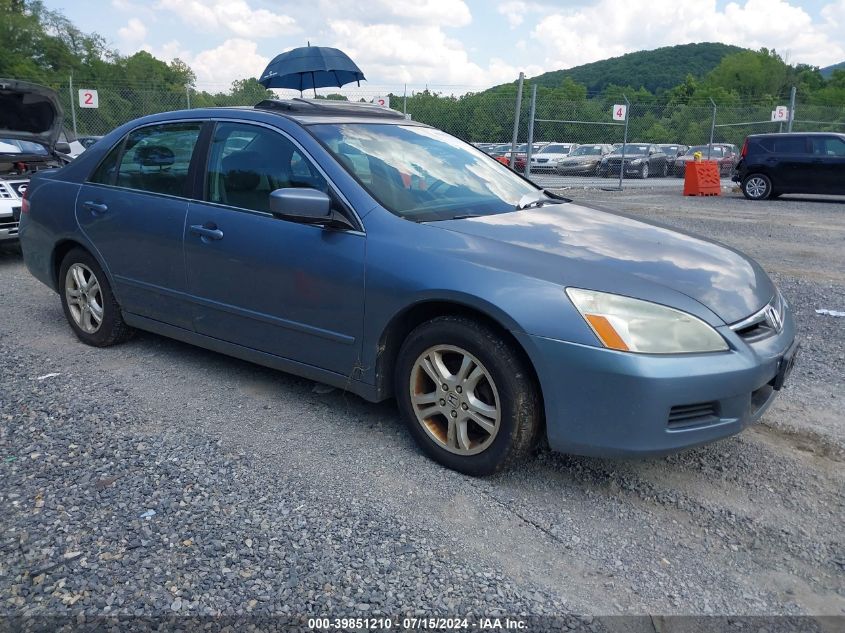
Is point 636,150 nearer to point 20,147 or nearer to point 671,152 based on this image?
point 671,152

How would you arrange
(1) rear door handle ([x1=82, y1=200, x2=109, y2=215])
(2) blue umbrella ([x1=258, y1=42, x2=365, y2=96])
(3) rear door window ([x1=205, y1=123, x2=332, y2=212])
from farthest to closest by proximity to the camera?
1. (2) blue umbrella ([x1=258, y1=42, x2=365, y2=96])
2. (1) rear door handle ([x1=82, y1=200, x2=109, y2=215])
3. (3) rear door window ([x1=205, y1=123, x2=332, y2=212])

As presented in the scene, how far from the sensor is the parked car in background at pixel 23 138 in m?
7.61

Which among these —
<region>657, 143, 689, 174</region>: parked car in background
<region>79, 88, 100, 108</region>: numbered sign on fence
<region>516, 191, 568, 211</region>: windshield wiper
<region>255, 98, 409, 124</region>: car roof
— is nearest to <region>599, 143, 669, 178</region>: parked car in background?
<region>657, 143, 689, 174</region>: parked car in background

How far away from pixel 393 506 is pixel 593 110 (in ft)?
65.7

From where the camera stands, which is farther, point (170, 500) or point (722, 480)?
point (722, 480)

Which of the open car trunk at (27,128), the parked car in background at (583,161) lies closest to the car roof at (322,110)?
the open car trunk at (27,128)

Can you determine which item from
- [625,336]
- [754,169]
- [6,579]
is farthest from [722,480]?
[754,169]

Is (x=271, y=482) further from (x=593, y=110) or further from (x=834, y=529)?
(x=593, y=110)

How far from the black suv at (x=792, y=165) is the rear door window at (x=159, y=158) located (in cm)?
1545

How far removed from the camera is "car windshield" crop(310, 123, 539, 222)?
3.62 metres

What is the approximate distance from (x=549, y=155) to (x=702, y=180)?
6523 millimetres

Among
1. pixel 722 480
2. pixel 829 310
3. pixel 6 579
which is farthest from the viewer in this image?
pixel 829 310

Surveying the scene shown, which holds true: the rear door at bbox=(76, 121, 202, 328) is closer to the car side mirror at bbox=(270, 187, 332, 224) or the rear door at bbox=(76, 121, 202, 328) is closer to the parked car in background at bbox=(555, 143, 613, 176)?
the car side mirror at bbox=(270, 187, 332, 224)

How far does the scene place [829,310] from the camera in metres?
6.07
